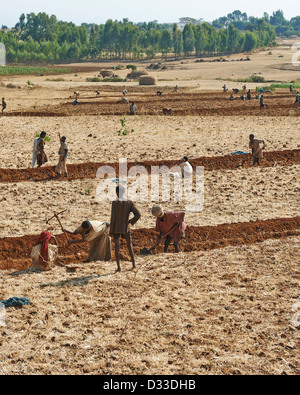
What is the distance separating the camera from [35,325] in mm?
6676

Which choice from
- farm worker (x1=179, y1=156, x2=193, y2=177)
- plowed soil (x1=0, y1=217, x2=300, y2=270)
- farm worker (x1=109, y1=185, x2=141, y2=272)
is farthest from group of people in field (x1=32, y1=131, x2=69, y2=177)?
farm worker (x1=109, y1=185, x2=141, y2=272)

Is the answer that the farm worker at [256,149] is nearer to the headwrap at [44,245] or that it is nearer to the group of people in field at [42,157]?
the group of people in field at [42,157]

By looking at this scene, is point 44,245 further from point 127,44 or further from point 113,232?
point 127,44

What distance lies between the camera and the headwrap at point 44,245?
8234 mm

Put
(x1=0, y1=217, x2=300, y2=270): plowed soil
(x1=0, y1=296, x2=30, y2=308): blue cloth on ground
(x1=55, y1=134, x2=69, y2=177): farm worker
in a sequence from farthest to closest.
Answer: (x1=55, y1=134, x2=69, y2=177): farm worker, (x1=0, y1=217, x2=300, y2=270): plowed soil, (x1=0, y1=296, x2=30, y2=308): blue cloth on ground

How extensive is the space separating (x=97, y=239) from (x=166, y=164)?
334 inches

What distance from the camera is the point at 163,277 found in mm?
8477

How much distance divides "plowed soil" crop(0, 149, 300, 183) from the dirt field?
0.23 feet

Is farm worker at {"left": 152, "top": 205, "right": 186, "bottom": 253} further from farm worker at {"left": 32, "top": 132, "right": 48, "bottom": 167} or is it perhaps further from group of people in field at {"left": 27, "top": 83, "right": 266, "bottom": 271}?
farm worker at {"left": 32, "top": 132, "right": 48, "bottom": 167}

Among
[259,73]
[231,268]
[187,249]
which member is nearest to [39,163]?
[187,249]

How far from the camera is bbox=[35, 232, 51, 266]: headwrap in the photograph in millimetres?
8234


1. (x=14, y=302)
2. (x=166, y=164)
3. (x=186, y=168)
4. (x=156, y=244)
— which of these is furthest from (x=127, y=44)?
(x=14, y=302)

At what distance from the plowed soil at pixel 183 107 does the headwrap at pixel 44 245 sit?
22469mm
